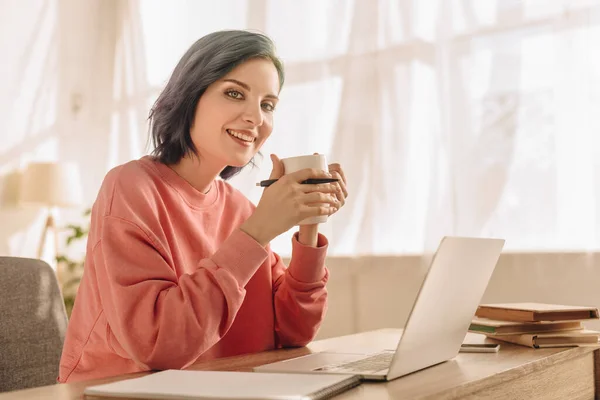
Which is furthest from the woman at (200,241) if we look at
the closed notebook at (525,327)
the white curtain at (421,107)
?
the white curtain at (421,107)

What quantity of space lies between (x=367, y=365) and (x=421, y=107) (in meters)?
2.25

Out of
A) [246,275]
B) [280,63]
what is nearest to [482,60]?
[280,63]

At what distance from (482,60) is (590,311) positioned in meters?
1.81

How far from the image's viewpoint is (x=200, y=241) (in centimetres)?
129

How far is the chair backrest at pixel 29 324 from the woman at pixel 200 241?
35 millimetres

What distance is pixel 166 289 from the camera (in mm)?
1058

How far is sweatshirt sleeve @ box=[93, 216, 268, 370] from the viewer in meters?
1.02

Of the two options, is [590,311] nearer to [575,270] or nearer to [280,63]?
[280,63]

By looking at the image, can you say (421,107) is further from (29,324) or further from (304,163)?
(29,324)

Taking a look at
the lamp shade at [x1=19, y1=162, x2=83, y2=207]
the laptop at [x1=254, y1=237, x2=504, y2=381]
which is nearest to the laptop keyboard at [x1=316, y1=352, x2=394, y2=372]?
the laptop at [x1=254, y1=237, x2=504, y2=381]

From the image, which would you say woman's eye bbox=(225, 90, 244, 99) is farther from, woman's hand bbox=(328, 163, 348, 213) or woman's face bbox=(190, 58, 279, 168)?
woman's hand bbox=(328, 163, 348, 213)

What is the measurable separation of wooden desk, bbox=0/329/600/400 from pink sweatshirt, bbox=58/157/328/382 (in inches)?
2.5

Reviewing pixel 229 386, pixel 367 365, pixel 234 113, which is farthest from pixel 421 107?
pixel 229 386

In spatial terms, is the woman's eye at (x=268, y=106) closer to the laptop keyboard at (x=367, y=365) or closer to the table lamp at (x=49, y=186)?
the laptop keyboard at (x=367, y=365)
